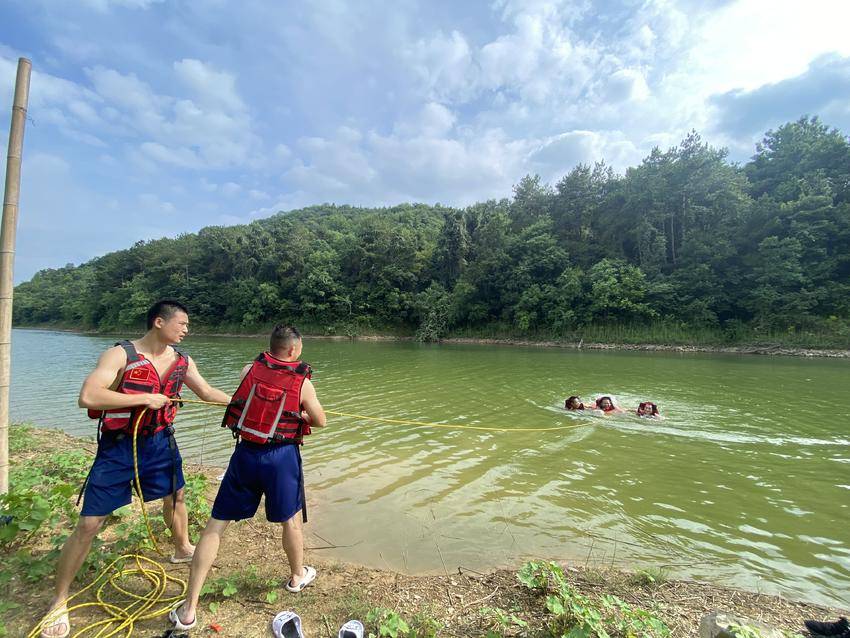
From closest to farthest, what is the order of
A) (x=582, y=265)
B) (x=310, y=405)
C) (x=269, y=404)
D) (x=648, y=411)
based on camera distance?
(x=269, y=404)
(x=310, y=405)
(x=648, y=411)
(x=582, y=265)

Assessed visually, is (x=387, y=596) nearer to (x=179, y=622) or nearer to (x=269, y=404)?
(x=179, y=622)

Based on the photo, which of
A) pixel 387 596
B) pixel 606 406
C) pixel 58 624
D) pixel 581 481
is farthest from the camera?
pixel 606 406

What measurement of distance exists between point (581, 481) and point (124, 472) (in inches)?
220

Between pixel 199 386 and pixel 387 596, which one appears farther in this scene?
pixel 199 386

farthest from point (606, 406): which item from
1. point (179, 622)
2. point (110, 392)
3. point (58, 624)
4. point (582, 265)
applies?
point (582, 265)

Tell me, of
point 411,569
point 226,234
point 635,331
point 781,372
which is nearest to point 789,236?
point 635,331

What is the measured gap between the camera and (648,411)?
989 centimetres

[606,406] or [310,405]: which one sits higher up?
[310,405]

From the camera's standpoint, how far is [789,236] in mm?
30031

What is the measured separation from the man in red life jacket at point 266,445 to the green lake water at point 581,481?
1579 millimetres

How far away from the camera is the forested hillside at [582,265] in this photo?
96.4ft

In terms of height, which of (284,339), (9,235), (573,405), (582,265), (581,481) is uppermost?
(582,265)

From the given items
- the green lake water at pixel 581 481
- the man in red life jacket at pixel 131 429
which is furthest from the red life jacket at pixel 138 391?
the green lake water at pixel 581 481

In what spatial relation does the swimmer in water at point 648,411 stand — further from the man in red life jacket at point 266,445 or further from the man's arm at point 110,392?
the man's arm at point 110,392
